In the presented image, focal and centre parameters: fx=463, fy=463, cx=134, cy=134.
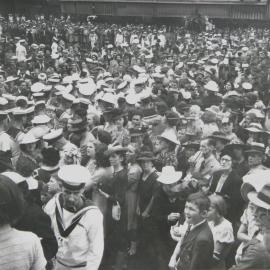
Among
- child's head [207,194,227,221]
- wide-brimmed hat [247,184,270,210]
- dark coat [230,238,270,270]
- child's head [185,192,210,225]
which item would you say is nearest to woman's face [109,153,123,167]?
child's head [207,194,227,221]

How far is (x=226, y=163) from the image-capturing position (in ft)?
15.3

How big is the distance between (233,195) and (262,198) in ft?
4.99

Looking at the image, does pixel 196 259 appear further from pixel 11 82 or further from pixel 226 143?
pixel 11 82

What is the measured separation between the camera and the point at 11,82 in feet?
30.3

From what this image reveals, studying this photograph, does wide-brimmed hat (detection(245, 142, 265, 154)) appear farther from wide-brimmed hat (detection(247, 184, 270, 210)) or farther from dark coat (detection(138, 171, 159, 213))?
wide-brimmed hat (detection(247, 184, 270, 210))

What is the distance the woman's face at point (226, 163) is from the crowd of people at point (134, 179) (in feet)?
0.05

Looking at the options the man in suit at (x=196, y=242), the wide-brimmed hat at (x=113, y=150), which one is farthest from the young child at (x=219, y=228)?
the wide-brimmed hat at (x=113, y=150)

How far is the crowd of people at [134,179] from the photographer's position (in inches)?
116

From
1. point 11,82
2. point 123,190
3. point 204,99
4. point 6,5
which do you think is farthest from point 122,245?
point 6,5

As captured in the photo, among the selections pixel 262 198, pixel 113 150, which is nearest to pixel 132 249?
pixel 113 150

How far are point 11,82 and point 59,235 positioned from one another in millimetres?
6705

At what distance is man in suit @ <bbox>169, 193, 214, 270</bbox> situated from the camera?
3014 millimetres

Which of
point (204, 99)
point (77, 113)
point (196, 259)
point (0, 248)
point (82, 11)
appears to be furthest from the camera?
point (82, 11)

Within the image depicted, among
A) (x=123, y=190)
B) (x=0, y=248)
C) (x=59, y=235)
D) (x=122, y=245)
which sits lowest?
(x=122, y=245)
